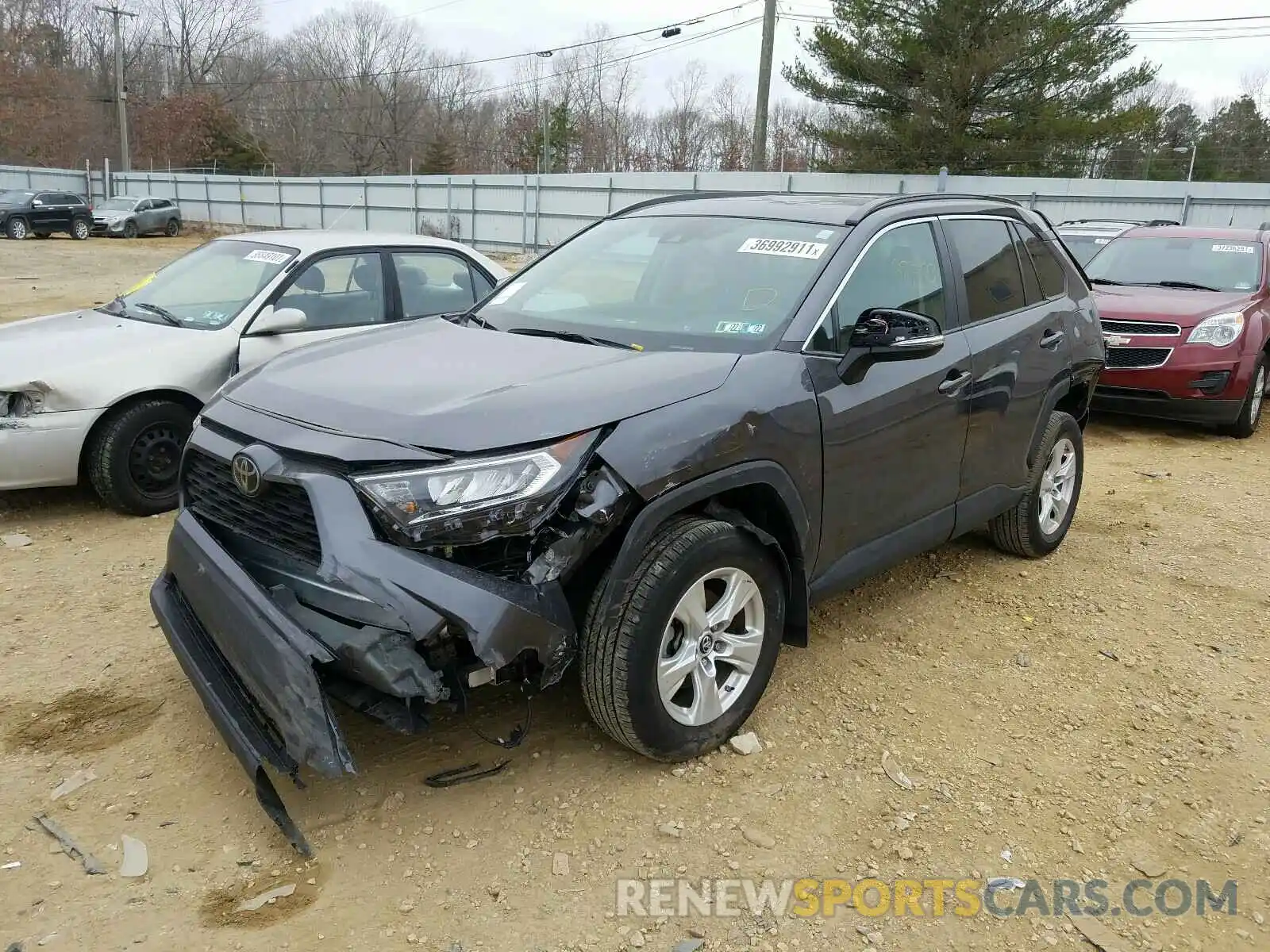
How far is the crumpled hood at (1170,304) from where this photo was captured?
812 cm

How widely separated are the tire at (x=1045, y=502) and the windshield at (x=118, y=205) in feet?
115

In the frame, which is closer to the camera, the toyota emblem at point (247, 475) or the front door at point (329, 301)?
the toyota emblem at point (247, 475)

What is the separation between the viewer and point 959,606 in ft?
15.0

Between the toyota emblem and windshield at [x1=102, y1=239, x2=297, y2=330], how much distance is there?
321 cm

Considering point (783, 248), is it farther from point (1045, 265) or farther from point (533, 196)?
point (533, 196)

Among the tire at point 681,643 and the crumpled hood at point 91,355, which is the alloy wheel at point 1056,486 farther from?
the crumpled hood at point 91,355

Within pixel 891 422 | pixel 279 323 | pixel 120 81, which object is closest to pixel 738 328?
pixel 891 422

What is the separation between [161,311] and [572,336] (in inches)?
141

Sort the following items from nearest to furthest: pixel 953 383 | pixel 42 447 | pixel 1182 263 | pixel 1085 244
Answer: pixel 953 383, pixel 42 447, pixel 1182 263, pixel 1085 244

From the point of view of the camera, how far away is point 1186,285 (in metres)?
8.86

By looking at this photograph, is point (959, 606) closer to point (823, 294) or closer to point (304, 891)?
point (823, 294)

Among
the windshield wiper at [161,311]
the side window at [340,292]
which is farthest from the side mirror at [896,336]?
the windshield wiper at [161,311]

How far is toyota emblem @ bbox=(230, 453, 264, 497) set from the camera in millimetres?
2775

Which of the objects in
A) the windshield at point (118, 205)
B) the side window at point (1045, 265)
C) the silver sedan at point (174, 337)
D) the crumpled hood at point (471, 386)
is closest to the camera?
the crumpled hood at point (471, 386)
